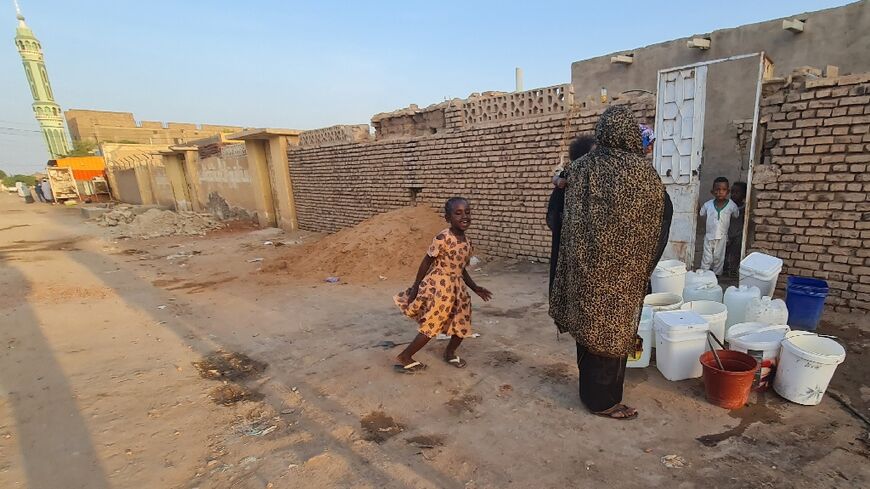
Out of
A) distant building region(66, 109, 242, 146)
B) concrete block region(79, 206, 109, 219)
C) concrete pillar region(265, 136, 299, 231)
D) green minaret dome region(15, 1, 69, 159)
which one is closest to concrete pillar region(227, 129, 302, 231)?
concrete pillar region(265, 136, 299, 231)

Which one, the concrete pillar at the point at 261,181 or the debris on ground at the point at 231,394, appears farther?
the concrete pillar at the point at 261,181

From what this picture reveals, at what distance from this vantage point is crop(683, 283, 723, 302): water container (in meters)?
3.51

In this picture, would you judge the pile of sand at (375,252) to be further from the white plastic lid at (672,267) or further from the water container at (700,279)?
the water container at (700,279)

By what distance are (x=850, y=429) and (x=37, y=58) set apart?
69.4 m

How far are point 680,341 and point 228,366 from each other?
149 inches

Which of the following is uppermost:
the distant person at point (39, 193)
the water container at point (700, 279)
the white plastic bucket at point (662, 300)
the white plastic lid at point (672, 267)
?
the distant person at point (39, 193)

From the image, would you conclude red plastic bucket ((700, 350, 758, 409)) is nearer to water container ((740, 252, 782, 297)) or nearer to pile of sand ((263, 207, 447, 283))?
water container ((740, 252, 782, 297))

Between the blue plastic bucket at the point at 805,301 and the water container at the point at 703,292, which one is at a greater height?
the water container at the point at 703,292

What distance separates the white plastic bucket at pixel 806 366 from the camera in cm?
248

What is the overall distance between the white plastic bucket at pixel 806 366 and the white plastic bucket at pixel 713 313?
1.27 ft

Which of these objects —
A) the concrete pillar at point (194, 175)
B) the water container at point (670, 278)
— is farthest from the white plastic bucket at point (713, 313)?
the concrete pillar at point (194, 175)

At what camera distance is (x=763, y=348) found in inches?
106

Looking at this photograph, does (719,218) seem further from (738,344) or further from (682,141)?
(738,344)

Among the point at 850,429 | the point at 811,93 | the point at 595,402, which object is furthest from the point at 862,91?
the point at 595,402
